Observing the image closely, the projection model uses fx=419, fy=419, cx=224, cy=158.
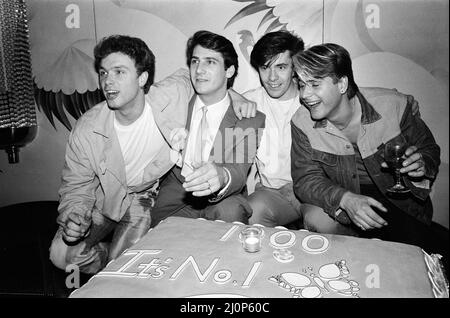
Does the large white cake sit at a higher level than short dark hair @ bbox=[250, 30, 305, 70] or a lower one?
lower

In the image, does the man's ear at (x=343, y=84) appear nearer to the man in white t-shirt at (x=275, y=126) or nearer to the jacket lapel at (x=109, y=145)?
the man in white t-shirt at (x=275, y=126)

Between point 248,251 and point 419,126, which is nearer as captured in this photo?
point 248,251

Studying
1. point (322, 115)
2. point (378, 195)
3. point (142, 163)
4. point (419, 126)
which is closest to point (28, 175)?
point (142, 163)

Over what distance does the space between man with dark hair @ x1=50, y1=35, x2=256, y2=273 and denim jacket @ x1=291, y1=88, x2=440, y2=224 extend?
645 mm

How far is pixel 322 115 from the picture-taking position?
2035 mm

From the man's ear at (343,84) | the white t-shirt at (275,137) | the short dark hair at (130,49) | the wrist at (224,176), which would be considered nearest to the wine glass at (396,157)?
the man's ear at (343,84)

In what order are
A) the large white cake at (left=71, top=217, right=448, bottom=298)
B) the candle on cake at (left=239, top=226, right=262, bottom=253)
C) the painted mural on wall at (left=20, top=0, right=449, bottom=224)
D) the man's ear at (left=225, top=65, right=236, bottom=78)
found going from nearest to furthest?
1. the large white cake at (left=71, top=217, right=448, bottom=298)
2. the candle on cake at (left=239, top=226, right=262, bottom=253)
3. the painted mural on wall at (left=20, top=0, right=449, bottom=224)
4. the man's ear at (left=225, top=65, right=236, bottom=78)

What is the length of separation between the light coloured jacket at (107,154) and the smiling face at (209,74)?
6 cm

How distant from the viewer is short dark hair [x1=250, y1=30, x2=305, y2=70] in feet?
6.51

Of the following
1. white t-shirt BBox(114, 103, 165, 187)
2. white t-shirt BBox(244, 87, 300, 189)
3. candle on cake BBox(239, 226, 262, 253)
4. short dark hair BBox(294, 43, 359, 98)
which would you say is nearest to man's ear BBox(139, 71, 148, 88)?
white t-shirt BBox(114, 103, 165, 187)

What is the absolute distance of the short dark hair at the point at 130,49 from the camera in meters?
2.05

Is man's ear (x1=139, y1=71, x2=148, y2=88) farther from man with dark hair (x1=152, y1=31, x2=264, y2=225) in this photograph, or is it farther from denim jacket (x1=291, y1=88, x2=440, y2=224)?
denim jacket (x1=291, y1=88, x2=440, y2=224)
